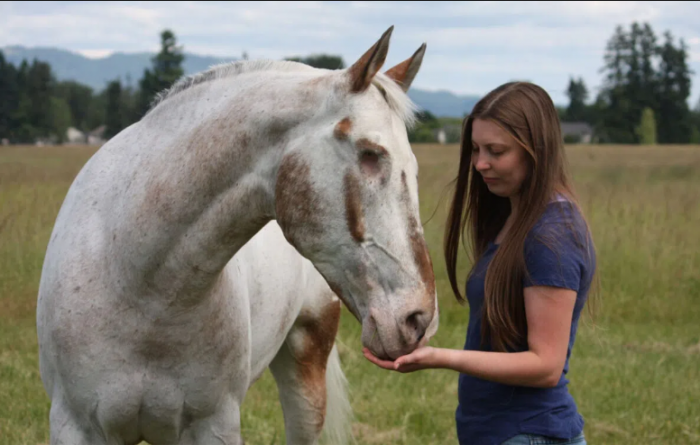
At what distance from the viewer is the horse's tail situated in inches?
168

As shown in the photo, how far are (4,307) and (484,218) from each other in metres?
5.12

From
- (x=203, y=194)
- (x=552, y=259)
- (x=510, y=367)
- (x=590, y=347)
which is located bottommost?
(x=590, y=347)

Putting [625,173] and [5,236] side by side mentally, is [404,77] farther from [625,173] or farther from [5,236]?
[625,173]

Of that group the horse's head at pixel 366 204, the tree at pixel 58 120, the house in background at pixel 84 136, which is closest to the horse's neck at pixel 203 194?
the horse's head at pixel 366 204

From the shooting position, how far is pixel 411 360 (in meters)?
2.01

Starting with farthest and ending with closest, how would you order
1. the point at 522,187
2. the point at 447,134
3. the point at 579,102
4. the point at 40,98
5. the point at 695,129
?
1. the point at 579,102
2. the point at 695,129
3. the point at 40,98
4. the point at 447,134
5. the point at 522,187

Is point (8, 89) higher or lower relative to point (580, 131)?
higher

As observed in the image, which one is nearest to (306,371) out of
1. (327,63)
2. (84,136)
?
(327,63)

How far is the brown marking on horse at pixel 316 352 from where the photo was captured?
12.9ft

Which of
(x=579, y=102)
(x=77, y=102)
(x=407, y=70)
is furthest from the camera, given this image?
(x=77, y=102)

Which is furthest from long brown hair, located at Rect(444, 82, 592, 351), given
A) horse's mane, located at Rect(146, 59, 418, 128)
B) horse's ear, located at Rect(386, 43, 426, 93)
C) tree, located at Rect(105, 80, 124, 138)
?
tree, located at Rect(105, 80, 124, 138)

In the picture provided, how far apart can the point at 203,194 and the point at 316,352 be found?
1.85 m

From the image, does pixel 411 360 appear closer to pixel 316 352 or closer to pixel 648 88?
pixel 316 352

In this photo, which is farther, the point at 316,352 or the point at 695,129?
the point at 695,129
